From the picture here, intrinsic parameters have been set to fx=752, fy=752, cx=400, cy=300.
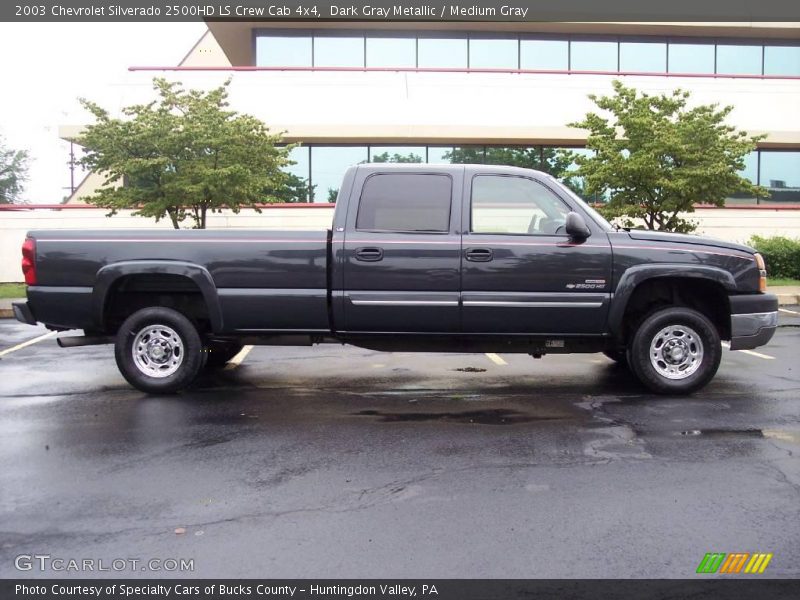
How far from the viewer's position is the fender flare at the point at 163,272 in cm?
692

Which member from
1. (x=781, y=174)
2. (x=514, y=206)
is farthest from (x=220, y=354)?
(x=781, y=174)

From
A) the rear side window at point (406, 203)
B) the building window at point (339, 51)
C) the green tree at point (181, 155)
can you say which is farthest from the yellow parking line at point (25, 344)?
the building window at point (339, 51)

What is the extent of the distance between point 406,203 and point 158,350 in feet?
9.06

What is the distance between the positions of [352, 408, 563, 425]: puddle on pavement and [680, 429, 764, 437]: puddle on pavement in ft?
3.42

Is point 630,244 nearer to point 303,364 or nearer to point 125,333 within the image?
point 303,364

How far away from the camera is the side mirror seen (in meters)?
6.65

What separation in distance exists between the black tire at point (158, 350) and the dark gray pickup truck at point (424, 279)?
0.04ft

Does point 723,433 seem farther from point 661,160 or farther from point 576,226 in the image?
point 661,160

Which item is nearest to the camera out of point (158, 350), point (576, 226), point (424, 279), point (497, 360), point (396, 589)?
point (396, 589)

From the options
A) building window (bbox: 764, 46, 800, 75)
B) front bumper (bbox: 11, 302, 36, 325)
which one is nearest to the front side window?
front bumper (bbox: 11, 302, 36, 325)

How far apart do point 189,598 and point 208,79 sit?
20.4m

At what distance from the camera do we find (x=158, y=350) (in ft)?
23.7

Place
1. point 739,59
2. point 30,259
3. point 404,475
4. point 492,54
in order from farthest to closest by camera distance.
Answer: point 739,59 → point 492,54 → point 30,259 → point 404,475

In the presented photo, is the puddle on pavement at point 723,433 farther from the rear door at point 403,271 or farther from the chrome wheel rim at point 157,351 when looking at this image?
the chrome wheel rim at point 157,351
